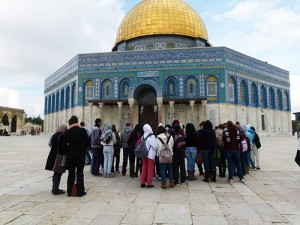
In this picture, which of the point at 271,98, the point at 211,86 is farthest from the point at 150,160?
the point at 271,98

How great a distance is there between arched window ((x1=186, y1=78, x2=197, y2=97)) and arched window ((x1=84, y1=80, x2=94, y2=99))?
1025 cm

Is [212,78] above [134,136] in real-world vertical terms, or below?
above

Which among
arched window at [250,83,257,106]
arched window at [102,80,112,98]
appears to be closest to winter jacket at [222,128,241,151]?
arched window at [102,80,112,98]

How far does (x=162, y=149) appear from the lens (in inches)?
221

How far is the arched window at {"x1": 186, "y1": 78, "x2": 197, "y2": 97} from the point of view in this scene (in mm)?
24945

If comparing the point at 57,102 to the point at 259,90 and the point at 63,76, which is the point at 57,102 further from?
the point at 259,90

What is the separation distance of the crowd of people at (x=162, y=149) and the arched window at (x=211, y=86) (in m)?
17.3

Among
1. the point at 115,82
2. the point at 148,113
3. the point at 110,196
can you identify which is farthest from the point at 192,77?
the point at 110,196

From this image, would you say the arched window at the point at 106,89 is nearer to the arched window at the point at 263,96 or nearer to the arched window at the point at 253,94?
the arched window at the point at 253,94

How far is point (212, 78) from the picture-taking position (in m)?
24.7

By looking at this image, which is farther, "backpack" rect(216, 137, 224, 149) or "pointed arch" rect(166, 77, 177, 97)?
"pointed arch" rect(166, 77, 177, 97)

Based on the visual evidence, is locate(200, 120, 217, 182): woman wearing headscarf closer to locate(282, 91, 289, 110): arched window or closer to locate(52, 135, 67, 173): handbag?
locate(52, 135, 67, 173): handbag

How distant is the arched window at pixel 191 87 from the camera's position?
2495 cm

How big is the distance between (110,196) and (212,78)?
21.8 meters
